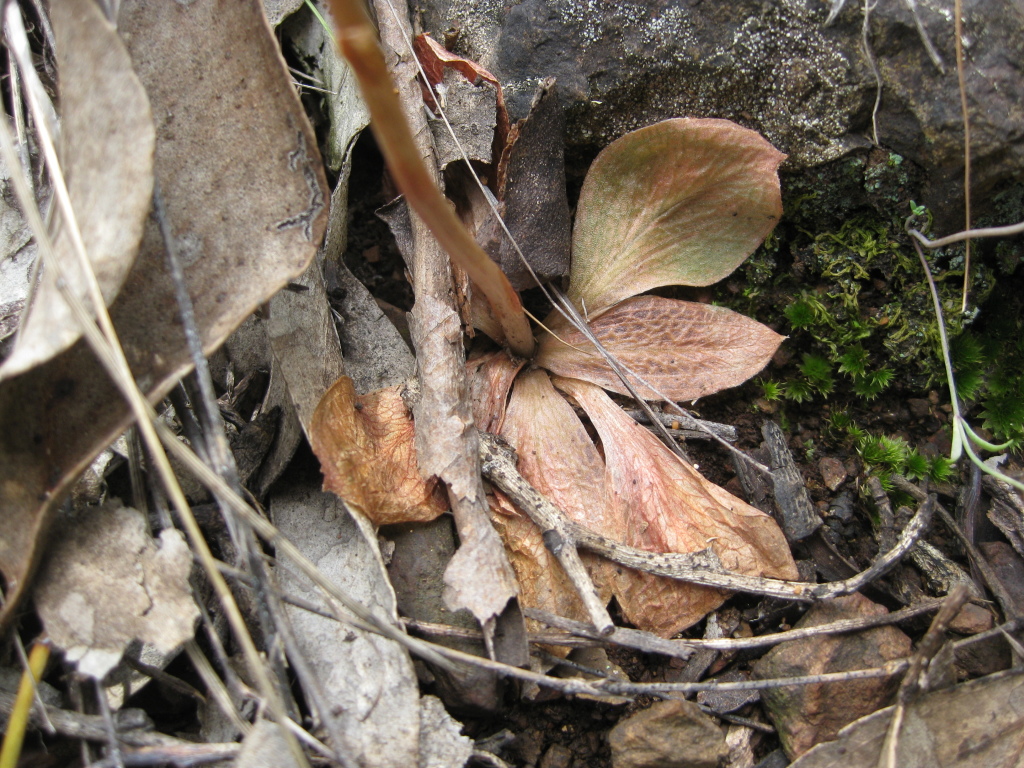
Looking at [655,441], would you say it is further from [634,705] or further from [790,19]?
[790,19]

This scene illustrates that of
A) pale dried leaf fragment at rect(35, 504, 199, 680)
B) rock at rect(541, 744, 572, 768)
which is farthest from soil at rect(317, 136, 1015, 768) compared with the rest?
pale dried leaf fragment at rect(35, 504, 199, 680)

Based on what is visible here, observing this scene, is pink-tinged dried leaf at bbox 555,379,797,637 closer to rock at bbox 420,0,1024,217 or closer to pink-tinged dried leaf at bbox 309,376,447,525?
pink-tinged dried leaf at bbox 309,376,447,525

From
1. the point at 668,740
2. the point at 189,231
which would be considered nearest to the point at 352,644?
the point at 668,740

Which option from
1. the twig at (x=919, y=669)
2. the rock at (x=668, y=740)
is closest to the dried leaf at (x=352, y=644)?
the rock at (x=668, y=740)

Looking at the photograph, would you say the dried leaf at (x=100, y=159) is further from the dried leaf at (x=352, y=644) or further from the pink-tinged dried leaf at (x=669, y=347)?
the pink-tinged dried leaf at (x=669, y=347)

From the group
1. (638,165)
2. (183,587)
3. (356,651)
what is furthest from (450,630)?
(638,165)

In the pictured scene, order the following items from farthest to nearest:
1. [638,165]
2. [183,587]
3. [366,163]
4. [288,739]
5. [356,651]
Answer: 1. [366,163]
2. [638,165]
3. [356,651]
4. [183,587]
5. [288,739]
